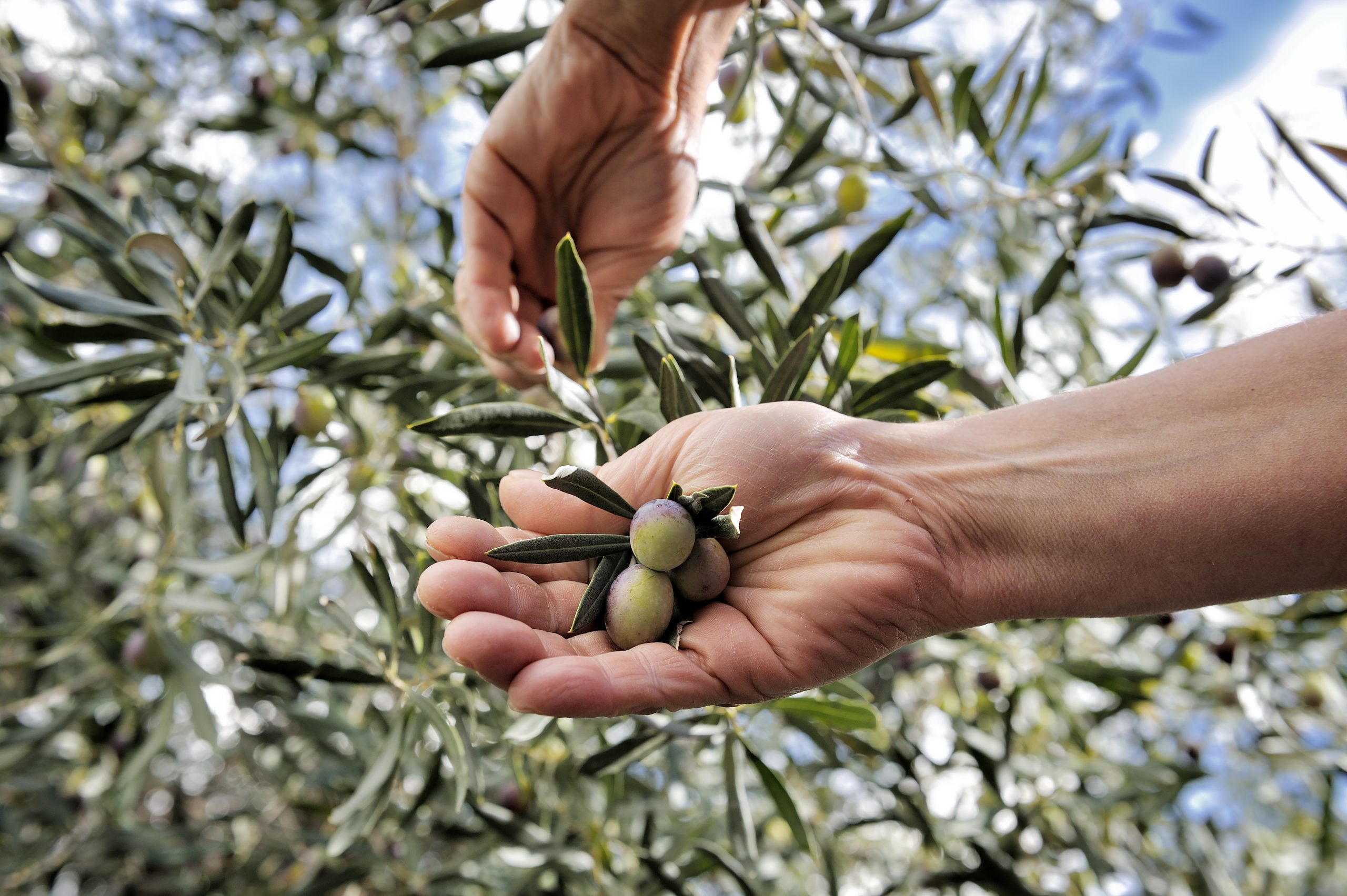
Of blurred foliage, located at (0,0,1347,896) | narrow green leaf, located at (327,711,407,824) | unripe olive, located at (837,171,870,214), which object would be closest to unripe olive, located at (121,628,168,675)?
blurred foliage, located at (0,0,1347,896)

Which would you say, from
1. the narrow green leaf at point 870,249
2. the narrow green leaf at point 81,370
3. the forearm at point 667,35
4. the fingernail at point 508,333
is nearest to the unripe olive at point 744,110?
the forearm at point 667,35

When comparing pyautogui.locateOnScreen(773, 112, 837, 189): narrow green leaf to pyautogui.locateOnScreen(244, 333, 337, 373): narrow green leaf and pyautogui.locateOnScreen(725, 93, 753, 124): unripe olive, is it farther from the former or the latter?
pyautogui.locateOnScreen(244, 333, 337, 373): narrow green leaf

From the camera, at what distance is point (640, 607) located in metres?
0.91

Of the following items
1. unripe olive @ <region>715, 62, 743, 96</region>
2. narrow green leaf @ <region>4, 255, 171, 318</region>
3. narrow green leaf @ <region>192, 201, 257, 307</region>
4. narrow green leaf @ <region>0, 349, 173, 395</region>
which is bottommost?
narrow green leaf @ <region>0, 349, 173, 395</region>

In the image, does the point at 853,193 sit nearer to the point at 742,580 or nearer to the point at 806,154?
the point at 806,154

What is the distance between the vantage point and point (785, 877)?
9.41ft

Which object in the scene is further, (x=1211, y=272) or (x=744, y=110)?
(x=744, y=110)

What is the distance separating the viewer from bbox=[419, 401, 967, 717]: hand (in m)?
0.83

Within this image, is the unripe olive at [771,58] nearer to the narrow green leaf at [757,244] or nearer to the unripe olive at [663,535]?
the narrow green leaf at [757,244]

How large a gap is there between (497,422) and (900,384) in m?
0.64

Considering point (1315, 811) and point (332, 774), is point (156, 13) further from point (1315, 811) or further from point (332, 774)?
point (1315, 811)

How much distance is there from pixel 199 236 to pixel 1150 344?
6.39 feet

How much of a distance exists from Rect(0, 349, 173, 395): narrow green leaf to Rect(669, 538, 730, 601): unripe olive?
109cm

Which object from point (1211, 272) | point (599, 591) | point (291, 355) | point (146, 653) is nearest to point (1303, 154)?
point (1211, 272)
